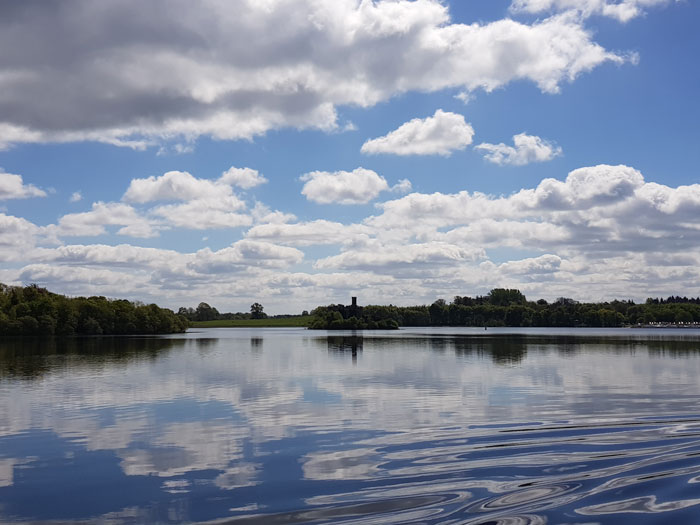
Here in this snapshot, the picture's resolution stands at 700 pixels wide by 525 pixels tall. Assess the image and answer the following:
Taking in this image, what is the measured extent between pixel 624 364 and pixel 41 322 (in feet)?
551

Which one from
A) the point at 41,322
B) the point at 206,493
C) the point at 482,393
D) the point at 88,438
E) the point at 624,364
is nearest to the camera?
the point at 206,493

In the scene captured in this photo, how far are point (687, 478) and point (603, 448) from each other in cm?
477

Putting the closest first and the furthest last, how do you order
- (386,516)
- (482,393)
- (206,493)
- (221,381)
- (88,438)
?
(386,516)
(206,493)
(88,438)
(482,393)
(221,381)

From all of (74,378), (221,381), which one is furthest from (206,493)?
(74,378)

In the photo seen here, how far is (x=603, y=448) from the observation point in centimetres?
2377

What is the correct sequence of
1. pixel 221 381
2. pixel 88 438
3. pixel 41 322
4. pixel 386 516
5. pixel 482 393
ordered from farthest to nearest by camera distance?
1. pixel 41 322
2. pixel 221 381
3. pixel 482 393
4. pixel 88 438
5. pixel 386 516

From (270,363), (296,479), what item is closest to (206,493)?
(296,479)

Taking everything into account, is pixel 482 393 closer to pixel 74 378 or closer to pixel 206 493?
pixel 206 493

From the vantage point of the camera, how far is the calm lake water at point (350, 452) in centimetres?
1667

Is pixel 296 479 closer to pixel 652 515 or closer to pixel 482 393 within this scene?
pixel 652 515

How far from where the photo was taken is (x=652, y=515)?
15.9 meters

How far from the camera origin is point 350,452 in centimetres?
2344

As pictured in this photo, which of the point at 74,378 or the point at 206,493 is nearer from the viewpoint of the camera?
the point at 206,493

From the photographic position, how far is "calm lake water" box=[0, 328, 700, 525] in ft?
54.7
